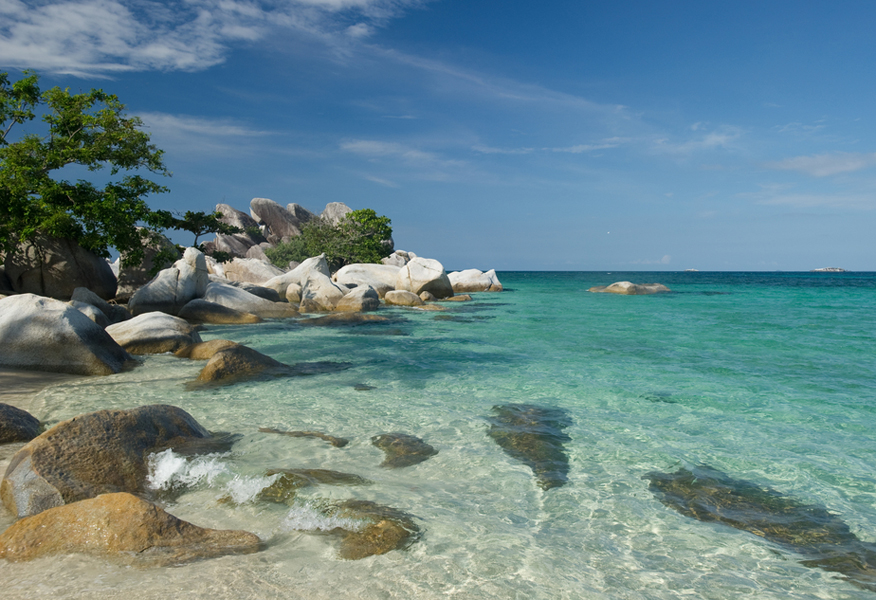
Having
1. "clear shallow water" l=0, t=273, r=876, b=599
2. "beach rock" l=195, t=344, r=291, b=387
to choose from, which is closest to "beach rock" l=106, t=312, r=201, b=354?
"clear shallow water" l=0, t=273, r=876, b=599

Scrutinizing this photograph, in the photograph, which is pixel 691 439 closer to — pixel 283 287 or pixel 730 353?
pixel 730 353

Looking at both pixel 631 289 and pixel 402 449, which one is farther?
pixel 631 289

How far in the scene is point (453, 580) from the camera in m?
3.21

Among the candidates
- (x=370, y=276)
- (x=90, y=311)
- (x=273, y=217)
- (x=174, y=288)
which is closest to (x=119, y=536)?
(x=90, y=311)

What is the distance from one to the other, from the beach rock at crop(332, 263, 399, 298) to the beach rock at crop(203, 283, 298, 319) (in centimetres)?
929

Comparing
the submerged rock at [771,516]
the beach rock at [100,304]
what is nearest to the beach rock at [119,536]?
the submerged rock at [771,516]

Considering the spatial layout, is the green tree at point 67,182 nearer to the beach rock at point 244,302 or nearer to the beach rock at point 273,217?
the beach rock at point 244,302

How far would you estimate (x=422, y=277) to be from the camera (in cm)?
3044

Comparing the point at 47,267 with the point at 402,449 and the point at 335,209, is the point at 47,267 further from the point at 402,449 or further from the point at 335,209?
the point at 335,209

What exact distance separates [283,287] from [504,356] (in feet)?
53.0

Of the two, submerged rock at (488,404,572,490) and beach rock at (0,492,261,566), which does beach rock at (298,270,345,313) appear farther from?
beach rock at (0,492,261,566)

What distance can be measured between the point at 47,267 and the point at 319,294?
32.4ft

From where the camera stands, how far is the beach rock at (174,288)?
56.4ft

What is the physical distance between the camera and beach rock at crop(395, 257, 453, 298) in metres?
30.4
